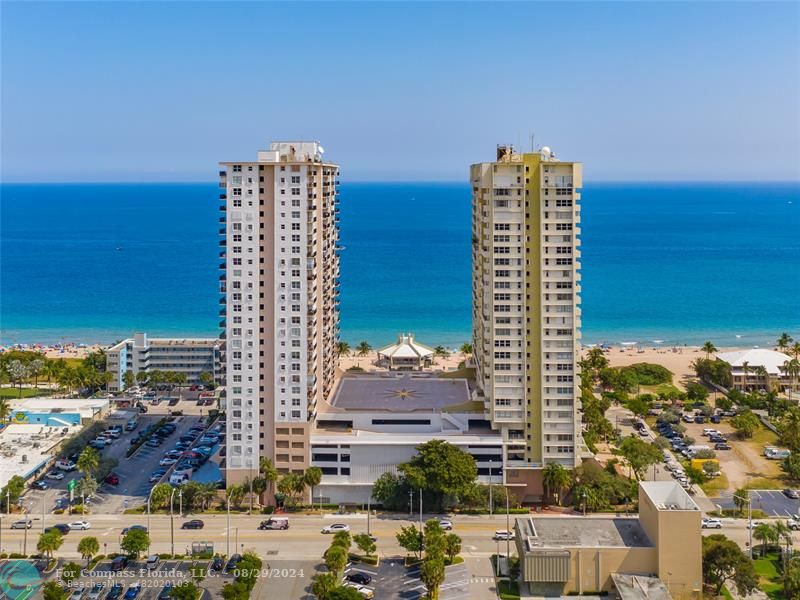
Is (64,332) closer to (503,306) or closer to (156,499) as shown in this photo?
(156,499)

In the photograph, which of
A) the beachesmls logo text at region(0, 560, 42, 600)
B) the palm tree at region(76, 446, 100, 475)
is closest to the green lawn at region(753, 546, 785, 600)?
the beachesmls logo text at region(0, 560, 42, 600)

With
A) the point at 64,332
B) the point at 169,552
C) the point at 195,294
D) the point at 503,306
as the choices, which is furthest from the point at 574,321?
the point at 195,294

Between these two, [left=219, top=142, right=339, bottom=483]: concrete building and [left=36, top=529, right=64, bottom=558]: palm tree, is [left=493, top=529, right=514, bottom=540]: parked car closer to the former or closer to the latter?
[left=219, top=142, right=339, bottom=483]: concrete building

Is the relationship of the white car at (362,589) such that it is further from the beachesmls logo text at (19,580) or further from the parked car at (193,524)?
the beachesmls logo text at (19,580)

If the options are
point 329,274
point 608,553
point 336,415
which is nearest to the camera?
point 608,553

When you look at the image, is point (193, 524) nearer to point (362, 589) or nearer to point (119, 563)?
point (119, 563)

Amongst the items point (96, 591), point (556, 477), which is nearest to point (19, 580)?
point (96, 591)
